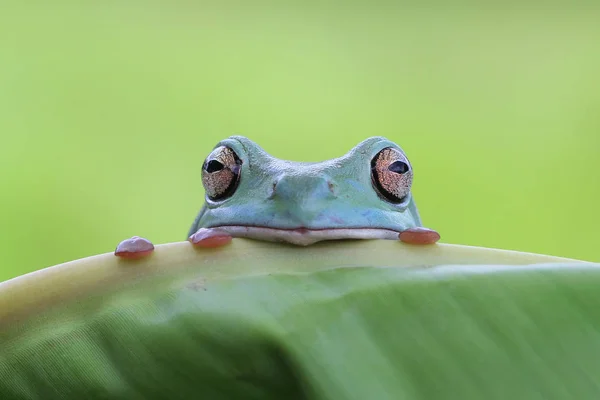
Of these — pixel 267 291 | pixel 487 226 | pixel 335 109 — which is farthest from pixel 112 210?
pixel 267 291

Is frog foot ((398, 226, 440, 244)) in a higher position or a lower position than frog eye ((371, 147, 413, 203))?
higher

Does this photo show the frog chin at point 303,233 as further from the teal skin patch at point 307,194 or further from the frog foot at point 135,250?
the frog foot at point 135,250

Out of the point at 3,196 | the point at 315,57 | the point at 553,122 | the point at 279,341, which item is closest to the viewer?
the point at 279,341

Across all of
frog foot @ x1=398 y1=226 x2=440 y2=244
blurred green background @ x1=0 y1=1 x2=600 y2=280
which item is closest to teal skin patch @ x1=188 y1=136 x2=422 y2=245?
frog foot @ x1=398 y1=226 x2=440 y2=244

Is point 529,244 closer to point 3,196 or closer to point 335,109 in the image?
point 335,109

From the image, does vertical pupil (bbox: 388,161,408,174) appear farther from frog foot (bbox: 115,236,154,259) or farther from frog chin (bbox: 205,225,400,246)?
frog foot (bbox: 115,236,154,259)

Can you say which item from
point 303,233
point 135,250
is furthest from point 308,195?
point 135,250

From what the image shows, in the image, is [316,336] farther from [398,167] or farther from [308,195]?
[398,167]

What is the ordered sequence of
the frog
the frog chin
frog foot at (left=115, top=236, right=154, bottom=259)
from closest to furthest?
frog foot at (left=115, top=236, right=154, bottom=259), the frog chin, the frog

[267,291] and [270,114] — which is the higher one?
[267,291]
